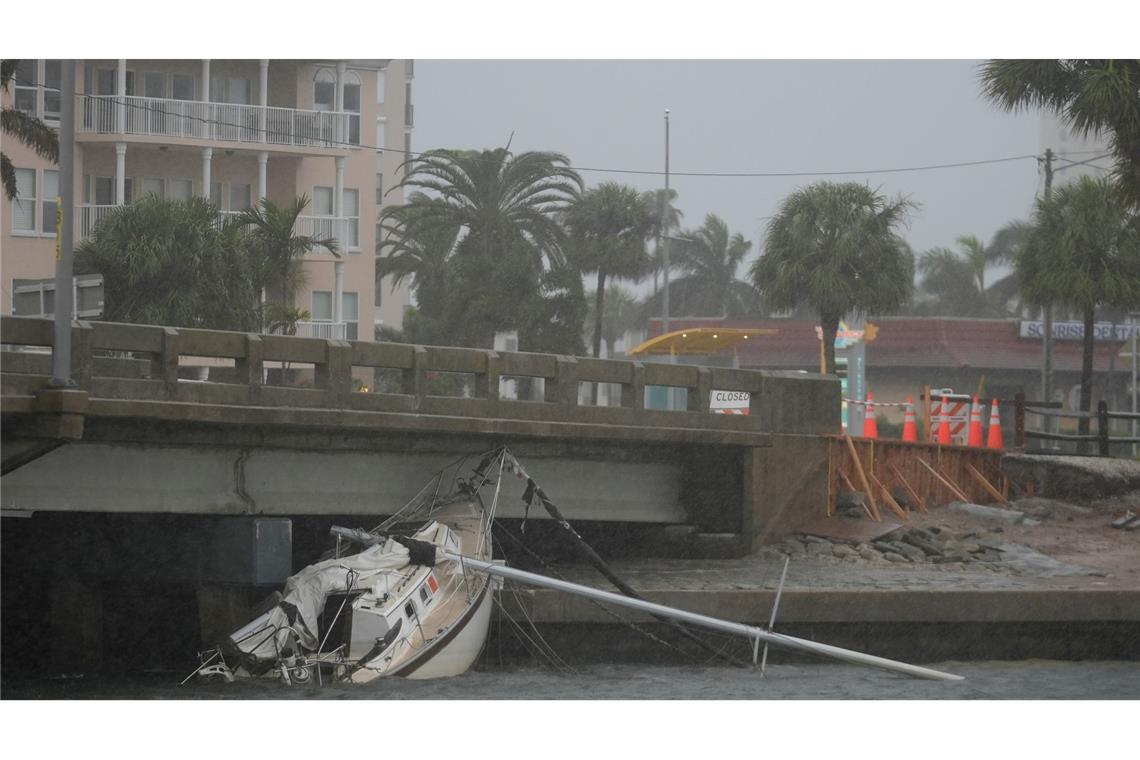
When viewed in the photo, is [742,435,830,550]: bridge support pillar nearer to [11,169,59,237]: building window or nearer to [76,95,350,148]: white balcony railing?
[76,95,350,148]: white balcony railing

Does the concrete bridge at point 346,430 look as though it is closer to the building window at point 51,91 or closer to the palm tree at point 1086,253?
the building window at point 51,91

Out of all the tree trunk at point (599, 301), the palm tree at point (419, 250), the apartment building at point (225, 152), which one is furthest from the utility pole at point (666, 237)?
the apartment building at point (225, 152)

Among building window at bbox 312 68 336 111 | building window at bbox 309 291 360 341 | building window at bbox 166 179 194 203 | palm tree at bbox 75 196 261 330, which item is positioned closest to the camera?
palm tree at bbox 75 196 261 330

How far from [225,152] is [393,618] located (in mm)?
8582

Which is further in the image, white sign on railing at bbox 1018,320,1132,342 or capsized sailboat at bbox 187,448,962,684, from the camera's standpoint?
white sign on railing at bbox 1018,320,1132,342

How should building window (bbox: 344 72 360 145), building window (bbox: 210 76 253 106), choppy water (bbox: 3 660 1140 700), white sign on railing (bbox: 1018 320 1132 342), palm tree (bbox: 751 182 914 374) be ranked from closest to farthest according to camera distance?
choppy water (bbox: 3 660 1140 700), building window (bbox: 210 76 253 106), building window (bbox: 344 72 360 145), palm tree (bbox: 751 182 914 374), white sign on railing (bbox: 1018 320 1132 342)

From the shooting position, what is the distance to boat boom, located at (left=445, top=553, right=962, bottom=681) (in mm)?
16781

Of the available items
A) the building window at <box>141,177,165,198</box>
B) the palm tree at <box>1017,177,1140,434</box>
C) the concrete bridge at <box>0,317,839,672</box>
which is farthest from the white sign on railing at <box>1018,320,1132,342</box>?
the building window at <box>141,177,165,198</box>

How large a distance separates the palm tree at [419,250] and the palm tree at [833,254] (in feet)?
22.0

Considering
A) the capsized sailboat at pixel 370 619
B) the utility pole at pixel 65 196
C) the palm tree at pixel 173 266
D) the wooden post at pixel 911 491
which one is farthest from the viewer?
the wooden post at pixel 911 491

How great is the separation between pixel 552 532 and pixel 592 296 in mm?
8022

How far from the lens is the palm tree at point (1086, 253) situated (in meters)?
26.5

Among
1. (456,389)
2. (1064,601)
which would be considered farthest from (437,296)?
(1064,601)

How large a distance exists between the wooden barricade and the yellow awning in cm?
435
